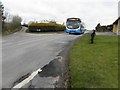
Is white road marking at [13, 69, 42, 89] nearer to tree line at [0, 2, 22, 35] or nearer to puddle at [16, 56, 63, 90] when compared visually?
puddle at [16, 56, 63, 90]

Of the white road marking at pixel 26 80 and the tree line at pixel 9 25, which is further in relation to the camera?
the tree line at pixel 9 25

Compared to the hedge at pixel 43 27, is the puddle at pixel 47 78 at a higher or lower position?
lower

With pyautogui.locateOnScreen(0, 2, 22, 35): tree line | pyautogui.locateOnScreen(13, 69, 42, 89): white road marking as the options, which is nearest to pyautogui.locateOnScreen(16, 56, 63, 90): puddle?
pyautogui.locateOnScreen(13, 69, 42, 89): white road marking

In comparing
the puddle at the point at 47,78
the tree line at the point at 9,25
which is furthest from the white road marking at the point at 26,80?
the tree line at the point at 9,25

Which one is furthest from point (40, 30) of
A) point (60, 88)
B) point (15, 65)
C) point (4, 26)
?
point (60, 88)

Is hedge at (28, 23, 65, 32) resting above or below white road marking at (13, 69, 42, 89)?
above

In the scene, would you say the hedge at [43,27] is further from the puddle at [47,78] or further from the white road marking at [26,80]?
the white road marking at [26,80]

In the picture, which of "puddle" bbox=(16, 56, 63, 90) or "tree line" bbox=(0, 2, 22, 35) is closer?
"puddle" bbox=(16, 56, 63, 90)

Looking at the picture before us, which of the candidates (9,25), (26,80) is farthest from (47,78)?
(9,25)

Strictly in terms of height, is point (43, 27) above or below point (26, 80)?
above

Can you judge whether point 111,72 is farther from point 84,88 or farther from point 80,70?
point 84,88

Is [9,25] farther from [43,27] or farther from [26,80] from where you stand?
[26,80]

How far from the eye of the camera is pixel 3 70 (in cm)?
1056

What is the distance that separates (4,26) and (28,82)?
4585 centimetres
